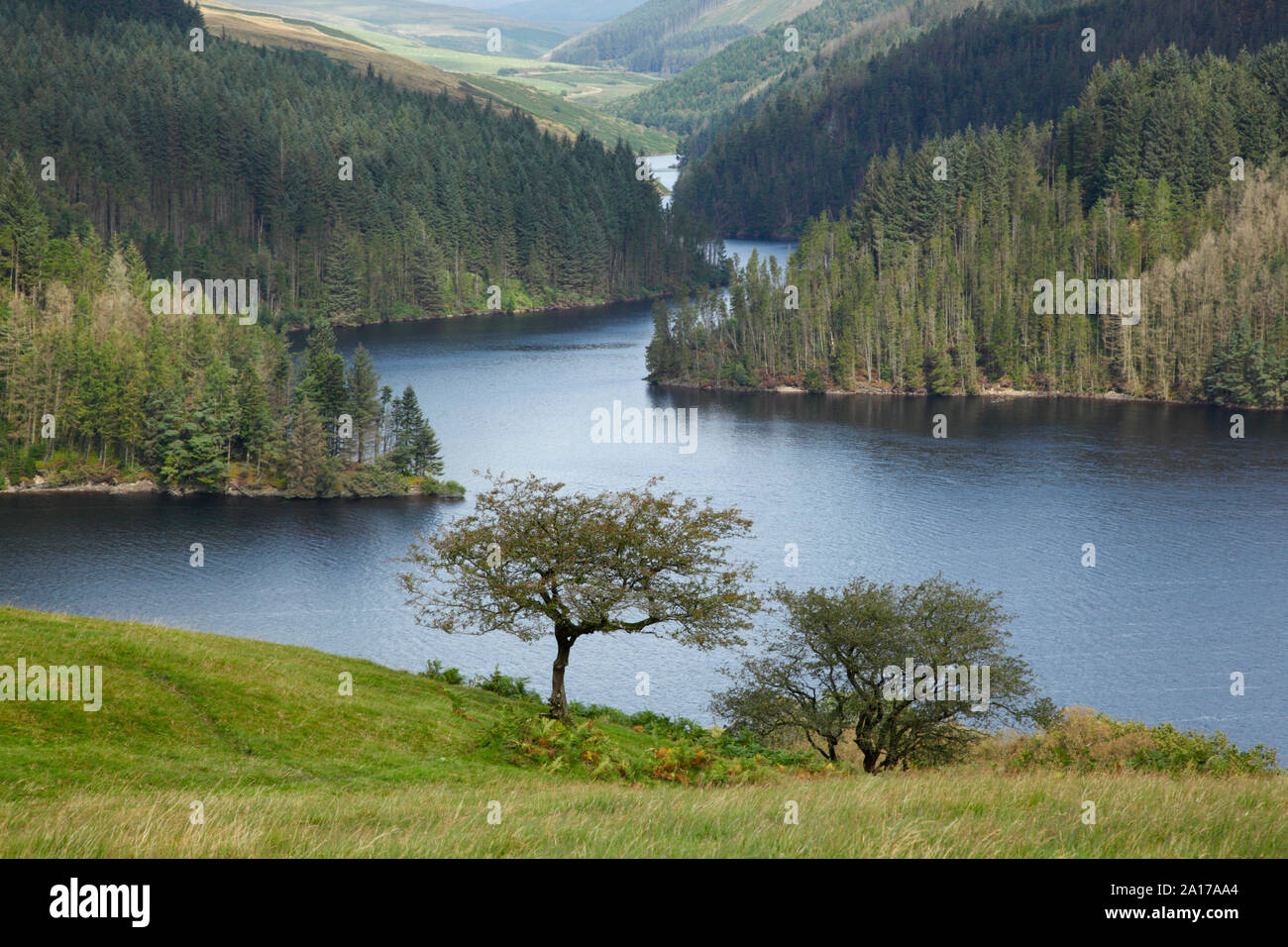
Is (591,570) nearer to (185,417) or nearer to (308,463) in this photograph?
(308,463)

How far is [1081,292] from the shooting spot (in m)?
171

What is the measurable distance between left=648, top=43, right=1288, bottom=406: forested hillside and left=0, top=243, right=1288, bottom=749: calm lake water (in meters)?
9.83

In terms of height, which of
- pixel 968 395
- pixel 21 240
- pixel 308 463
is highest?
pixel 21 240

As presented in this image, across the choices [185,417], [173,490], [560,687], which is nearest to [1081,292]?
[185,417]

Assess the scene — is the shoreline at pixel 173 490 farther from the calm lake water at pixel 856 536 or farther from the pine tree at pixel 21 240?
the pine tree at pixel 21 240

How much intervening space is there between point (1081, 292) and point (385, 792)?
164288mm

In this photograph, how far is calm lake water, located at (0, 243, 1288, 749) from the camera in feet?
232

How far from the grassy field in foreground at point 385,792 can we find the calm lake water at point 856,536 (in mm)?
8779

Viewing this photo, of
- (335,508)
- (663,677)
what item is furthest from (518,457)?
(663,677)

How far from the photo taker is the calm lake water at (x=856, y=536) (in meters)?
70.7

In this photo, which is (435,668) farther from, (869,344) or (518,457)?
(869,344)

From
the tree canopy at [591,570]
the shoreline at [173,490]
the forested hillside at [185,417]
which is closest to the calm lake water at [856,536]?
the shoreline at [173,490]

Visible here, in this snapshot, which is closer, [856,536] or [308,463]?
[856,536]

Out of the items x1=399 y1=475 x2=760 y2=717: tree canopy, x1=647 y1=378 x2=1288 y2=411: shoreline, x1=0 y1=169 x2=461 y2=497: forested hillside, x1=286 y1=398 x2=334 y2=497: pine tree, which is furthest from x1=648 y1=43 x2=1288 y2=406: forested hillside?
x1=399 y1=475 x2=760 y2=717: tree canopy
